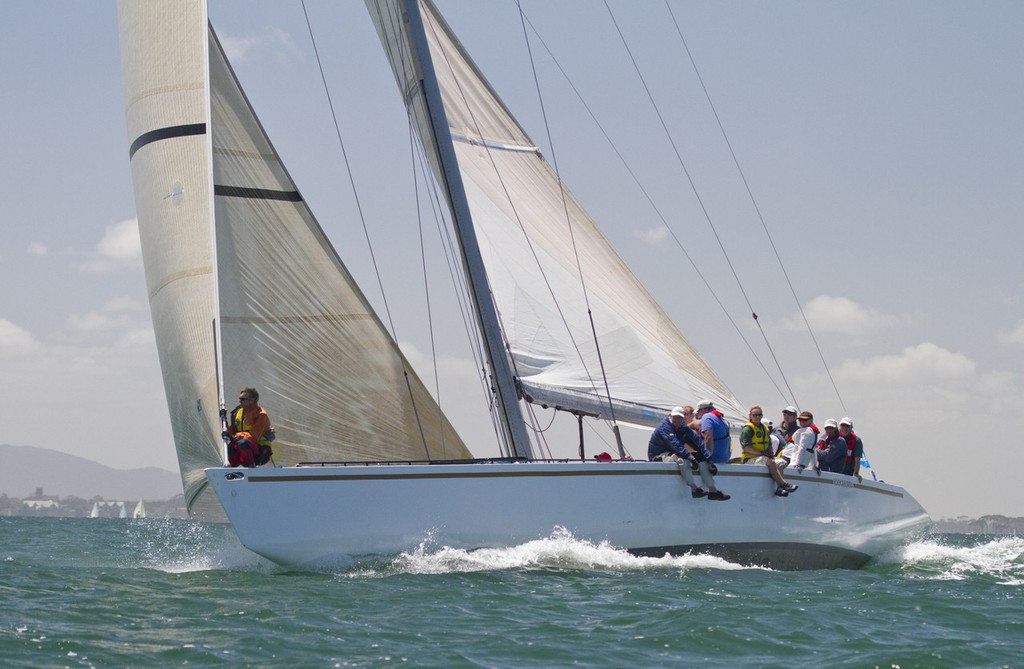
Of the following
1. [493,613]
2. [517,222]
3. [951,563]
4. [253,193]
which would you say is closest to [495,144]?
[517,222]

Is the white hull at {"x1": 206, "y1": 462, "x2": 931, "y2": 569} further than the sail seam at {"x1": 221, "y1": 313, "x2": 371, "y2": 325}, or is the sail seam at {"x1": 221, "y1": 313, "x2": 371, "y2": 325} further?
the sail seam at {"x1": 221, "y1": 313, "x2": 371, "y2": 325}

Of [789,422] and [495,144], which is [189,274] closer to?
[495,144]

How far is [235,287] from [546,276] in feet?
12.0

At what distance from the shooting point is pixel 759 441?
13070mm

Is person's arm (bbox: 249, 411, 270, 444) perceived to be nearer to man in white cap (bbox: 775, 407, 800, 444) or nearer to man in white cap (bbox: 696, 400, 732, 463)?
man in white cap (bbox: 696, 400, 732, 463)

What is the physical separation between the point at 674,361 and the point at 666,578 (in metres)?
3.86

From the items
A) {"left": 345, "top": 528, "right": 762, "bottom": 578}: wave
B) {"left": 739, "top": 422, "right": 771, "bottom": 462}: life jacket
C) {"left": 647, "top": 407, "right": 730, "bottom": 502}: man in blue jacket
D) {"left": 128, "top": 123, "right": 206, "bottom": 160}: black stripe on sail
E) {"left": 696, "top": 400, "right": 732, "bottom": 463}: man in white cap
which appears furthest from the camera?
{"left": 739, "top": 422, "right": 771, "bottom": 462}: life jacket

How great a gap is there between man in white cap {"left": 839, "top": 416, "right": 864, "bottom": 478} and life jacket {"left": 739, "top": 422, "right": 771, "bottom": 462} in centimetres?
139

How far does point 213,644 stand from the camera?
696 centimetres

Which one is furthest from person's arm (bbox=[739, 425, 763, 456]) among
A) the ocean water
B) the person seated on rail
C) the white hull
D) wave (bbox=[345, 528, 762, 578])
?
wave (bbox=[345, 528, 762, 578])

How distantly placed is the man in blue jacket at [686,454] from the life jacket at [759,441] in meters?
1.29

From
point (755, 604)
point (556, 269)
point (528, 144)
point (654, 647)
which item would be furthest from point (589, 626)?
point (528, 144)

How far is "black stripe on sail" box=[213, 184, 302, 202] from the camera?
37.3 ft

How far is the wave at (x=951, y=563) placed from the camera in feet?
42.5
